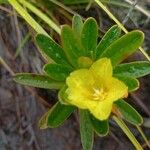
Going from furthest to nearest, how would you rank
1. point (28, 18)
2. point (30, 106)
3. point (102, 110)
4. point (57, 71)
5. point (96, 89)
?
point (30, 106) → point (28, 18) → point (57, 71) → point (96, 89) → point (102, 110)

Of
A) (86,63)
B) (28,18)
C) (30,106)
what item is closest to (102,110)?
(86,63)

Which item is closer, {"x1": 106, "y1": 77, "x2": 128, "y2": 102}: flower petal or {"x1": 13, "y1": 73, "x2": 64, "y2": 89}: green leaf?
{"x1": 106, "y1": 77, "x2": 128, "y2": 102}: flower petal

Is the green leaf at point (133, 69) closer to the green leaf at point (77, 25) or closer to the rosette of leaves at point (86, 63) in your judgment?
the rosette of leaves at point (86, 63)

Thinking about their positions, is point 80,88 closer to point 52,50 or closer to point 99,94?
point 99,94

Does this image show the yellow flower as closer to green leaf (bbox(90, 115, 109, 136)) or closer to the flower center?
the flower center

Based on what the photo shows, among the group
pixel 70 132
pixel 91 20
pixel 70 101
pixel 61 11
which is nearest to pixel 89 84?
pixel 70 101

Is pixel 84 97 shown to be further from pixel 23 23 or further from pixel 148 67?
pixel 23 23

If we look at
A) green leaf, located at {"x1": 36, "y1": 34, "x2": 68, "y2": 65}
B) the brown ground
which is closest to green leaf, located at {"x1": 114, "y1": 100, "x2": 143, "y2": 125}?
green leaf, located at {"x1": 36, "y1": 34, "x2": 68, "y2": 65}

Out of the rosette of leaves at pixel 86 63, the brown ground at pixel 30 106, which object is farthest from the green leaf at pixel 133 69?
the brown ground at pixel 30 106
